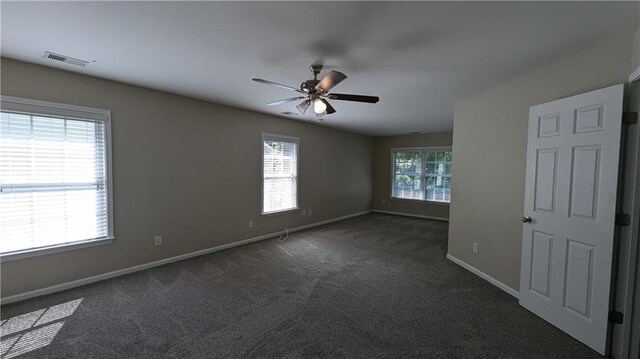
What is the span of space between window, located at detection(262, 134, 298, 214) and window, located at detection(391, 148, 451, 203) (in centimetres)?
355

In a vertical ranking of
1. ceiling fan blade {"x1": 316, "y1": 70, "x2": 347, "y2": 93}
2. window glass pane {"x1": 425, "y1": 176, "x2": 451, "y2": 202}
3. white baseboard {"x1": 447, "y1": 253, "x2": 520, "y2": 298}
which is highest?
ceiling fan blade {"x1": 316, "y1": 70, "x2": 347, "y2": 93}

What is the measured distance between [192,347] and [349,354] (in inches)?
47.3

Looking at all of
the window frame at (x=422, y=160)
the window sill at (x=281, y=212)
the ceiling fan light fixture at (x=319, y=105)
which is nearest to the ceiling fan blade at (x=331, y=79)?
the ceiling fan light fixture at (x=319, y=105)

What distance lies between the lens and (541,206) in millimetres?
2480

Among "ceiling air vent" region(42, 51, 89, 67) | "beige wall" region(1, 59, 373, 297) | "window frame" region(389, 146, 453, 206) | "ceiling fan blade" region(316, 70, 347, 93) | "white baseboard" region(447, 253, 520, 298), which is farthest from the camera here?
"window frame" region(389, 146, 453, 206)

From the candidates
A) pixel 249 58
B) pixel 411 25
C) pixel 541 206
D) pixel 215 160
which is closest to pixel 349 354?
pixel 541 206

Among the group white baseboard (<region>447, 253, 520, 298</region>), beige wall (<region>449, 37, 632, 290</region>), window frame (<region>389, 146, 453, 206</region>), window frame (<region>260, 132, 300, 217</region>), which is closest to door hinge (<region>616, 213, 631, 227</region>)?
beige wall (<region>449, 37, 632, 290</region>)

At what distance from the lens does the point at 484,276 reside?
132 inches

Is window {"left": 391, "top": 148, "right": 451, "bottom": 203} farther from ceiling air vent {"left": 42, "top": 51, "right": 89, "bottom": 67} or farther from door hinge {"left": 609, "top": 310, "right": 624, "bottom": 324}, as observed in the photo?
ceiling air vent {"left": 42, "top": 51, "right": 89, "bottom": 67}

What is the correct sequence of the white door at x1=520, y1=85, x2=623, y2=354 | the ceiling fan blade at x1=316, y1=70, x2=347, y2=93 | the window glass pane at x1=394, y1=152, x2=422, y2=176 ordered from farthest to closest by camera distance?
the window glass pane at x1=394, y1=152, x2=422, y2=176 < the ceiling fan blade at x1=316, y1=70, x2=347, y2=93 < the white door at x1=520, y1=85, x2=623, y2=354

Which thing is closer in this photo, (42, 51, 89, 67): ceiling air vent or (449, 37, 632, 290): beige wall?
(449, 37, 632, 290): beige wall

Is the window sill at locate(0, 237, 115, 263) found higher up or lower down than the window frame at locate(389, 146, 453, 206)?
lower down

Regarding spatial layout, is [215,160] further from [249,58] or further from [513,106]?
[513,106]

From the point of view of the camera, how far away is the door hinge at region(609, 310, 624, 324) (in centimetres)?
198
